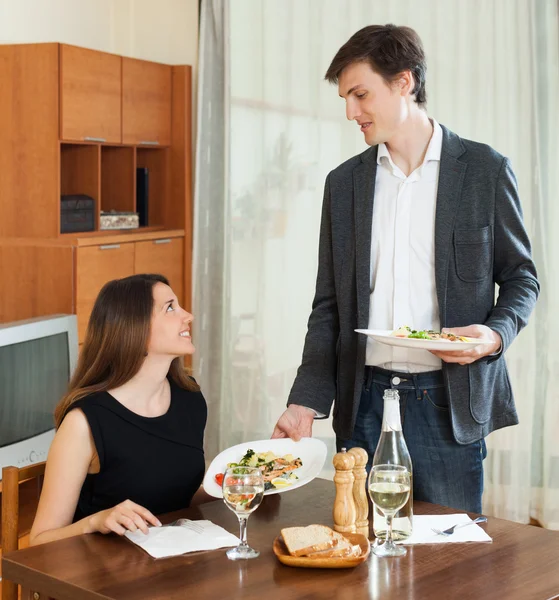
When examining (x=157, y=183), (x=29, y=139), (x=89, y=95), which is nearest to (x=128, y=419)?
(x=29, y=139)

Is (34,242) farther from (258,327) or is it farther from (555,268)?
(555,268)

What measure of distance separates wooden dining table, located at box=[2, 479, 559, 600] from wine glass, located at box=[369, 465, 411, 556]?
1.0 inches

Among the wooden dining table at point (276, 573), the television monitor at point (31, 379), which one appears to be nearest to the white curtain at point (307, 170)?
the television monitor at point (31, 379)

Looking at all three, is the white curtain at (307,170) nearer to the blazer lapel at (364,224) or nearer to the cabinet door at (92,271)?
the cabinet door at (92,271)

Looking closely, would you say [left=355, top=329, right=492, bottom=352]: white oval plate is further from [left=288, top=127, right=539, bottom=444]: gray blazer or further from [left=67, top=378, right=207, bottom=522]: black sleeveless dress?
[left=67, top=378, right=207, bottom=522]: black sleeveless dress

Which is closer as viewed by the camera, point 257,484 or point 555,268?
point 257,484

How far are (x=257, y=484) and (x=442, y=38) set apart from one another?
Result: 9.61 ft

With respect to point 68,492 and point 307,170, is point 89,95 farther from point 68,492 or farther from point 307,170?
point 68,492

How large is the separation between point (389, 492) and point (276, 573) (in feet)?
0.75

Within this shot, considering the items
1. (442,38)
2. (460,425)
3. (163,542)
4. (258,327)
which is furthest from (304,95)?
(163,542)

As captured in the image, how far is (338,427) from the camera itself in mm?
2305

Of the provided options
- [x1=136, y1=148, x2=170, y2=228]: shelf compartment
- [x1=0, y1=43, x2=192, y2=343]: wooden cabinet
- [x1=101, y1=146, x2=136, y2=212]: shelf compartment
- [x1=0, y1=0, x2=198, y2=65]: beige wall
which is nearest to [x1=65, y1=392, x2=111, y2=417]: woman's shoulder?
[x1=0, y1=43, x2=192, y2=343]: wooden cabinet

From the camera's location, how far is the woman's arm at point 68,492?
1755 millimetres

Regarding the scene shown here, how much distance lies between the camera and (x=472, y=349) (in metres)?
2.00
